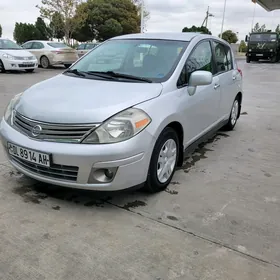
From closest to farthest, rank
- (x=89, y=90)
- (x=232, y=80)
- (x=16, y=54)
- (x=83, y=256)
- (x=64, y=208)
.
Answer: (x=83, y=256) < (x=64, y=208) < (x=89, y=90) < (x=232, y=80) < (x=16, y=54)

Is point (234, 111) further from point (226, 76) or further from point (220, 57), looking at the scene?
point (220, 57)

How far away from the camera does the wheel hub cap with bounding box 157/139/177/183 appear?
3.11 meters

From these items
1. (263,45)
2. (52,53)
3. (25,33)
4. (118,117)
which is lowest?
(118,117)

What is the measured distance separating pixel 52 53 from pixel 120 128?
44.7ft

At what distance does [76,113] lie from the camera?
2.68 meters

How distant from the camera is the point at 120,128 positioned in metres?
2.67

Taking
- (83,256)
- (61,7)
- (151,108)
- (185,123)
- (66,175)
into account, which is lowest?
Answer: (83,256)

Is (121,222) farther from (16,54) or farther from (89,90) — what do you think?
(16,54)

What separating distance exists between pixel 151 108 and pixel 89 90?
2.09 feet

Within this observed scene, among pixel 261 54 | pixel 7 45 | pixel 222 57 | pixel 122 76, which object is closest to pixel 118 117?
pixel 122 76

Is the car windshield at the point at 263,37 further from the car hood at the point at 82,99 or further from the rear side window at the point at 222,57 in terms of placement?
the car hood at the point at 82,99

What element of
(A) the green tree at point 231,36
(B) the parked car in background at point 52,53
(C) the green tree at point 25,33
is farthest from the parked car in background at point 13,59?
(A) the green tree at point 231,36

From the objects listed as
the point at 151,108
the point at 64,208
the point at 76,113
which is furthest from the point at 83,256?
the point at 151,108

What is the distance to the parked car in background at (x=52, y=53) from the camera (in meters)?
15.1
